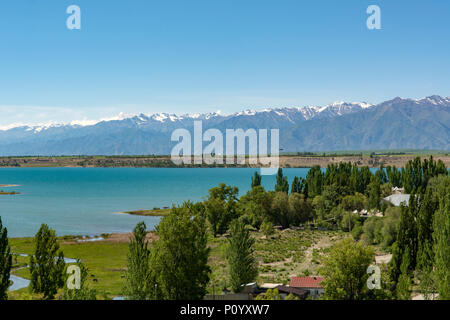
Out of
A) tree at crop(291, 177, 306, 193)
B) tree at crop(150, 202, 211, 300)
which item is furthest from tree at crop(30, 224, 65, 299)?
tree at crop(291, 177, 306, 193)

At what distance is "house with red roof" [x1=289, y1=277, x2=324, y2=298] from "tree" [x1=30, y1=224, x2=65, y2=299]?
19917 mm

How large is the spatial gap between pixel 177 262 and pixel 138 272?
2901 mm

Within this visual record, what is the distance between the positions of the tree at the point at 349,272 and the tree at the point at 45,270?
1957 centimetres

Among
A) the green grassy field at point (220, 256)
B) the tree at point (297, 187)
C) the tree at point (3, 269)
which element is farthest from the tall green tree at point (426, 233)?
the tree at point (297, 187)

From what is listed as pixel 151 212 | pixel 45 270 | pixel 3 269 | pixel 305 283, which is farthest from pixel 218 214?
pixel 3 269

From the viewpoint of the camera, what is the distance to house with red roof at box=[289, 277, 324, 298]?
38969 millimetres

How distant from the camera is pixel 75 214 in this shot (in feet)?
365

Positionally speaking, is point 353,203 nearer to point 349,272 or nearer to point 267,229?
point 267,229

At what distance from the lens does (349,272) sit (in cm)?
3216

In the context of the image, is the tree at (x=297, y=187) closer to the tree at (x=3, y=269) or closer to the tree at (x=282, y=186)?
the tree at (x=282, y=186)

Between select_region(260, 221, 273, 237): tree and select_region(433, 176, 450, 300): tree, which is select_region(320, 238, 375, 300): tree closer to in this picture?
select_region(433, 176, 450, 300): tree
